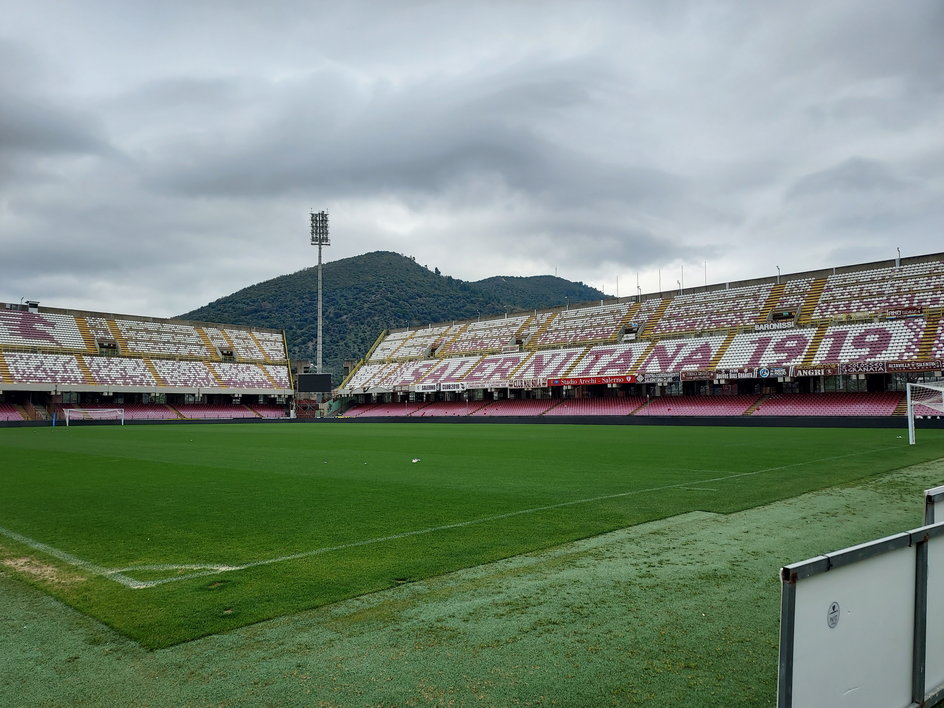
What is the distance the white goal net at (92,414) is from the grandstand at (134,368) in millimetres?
1058

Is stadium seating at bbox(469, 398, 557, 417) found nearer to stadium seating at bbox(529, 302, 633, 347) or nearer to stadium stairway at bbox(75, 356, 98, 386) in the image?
stadium seating at bbox(529, 302, 633, 347)

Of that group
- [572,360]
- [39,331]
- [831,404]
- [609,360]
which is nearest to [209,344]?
[39,331]

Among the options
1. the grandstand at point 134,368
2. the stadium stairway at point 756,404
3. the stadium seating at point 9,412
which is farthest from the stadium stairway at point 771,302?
the stadium seating at point 9,412

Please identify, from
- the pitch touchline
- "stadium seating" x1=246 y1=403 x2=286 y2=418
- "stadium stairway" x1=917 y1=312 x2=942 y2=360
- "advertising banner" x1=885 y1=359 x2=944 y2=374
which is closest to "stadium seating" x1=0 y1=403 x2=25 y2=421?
"stadium seating" x1=246 y1=403 x2=286 y2=418

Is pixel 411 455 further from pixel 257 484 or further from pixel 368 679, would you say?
pixel 368 679

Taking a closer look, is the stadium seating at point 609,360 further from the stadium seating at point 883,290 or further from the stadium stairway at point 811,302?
the stadium seating at point 883,290

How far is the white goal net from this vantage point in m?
56.7

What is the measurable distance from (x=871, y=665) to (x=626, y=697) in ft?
4.13

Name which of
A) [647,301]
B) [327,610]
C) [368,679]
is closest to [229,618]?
[327,610]

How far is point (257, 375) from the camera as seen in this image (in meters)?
73.8

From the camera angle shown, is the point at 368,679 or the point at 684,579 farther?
the point at 684,579

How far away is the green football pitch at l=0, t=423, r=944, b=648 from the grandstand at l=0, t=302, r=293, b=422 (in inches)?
1766

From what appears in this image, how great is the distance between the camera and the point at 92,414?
5841 cm

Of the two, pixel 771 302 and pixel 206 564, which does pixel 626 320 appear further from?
pixel 206 564
